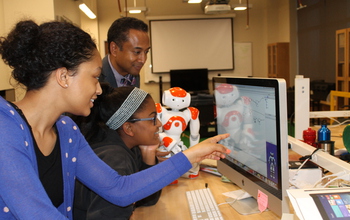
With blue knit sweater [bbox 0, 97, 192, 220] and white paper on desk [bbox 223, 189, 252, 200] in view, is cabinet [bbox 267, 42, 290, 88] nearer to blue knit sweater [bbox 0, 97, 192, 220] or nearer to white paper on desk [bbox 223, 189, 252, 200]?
white paper on desk [bbox 223, 189, 252, 200]

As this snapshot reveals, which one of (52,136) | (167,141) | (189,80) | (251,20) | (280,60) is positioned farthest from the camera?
(251,20)

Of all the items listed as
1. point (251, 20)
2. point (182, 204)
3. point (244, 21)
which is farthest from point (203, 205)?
point (251, 20)

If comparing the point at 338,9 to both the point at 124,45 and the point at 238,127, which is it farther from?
the point at 238,127

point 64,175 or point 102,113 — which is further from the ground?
point 102,113

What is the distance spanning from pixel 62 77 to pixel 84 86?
2.8 inches

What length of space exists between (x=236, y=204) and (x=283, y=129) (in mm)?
518

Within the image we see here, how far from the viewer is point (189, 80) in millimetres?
8898

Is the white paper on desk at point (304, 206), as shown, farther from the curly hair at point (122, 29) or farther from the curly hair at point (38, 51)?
the curly hair at point (122, 29)

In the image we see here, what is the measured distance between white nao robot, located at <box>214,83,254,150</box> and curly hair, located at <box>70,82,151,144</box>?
0.36 m

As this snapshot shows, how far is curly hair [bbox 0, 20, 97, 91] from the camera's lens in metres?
0.99

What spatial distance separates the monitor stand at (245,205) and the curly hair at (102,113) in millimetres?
579

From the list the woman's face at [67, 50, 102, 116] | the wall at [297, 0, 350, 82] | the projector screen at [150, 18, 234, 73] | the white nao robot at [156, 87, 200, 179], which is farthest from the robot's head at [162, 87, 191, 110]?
the projector screen at [150, 18, 234, 73]

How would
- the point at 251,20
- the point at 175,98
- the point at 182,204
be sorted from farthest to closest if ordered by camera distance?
the point at 251,20 → the point at 175,98 → the point at 182,204

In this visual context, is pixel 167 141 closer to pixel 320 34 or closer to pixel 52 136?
pixel 52 136
